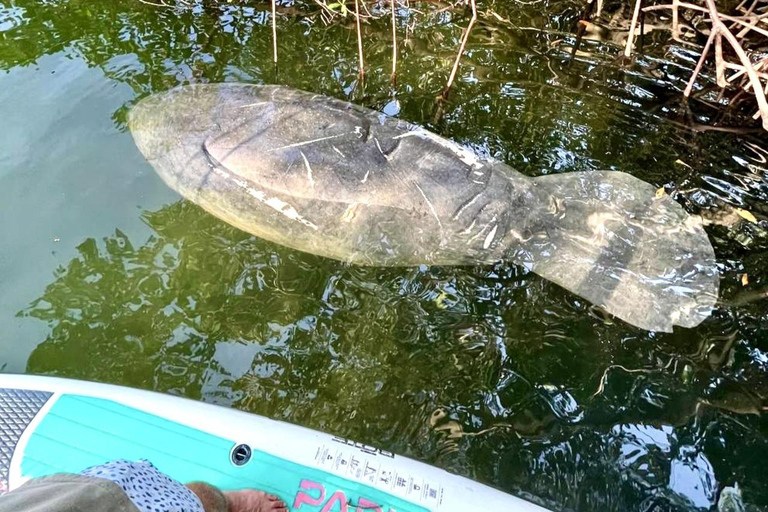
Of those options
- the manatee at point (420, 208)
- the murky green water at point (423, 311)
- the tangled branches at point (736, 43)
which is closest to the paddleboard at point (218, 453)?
the murky green water at point (423, 311)

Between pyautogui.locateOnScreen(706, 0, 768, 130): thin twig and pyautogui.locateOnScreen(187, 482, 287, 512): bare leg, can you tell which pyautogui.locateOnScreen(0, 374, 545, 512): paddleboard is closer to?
pyautogui.locateOnScreen(187, 482, 287, 512): bare leg

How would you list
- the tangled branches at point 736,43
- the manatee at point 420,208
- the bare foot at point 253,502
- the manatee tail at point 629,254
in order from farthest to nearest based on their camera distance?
1. the tangled branches at point 736,43
2. the manatee at point 420,208
3. the manatee tail at point 629,254
4. the bare foot at point 253,502

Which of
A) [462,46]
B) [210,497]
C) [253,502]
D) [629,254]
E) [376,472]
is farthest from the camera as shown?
[462,46]

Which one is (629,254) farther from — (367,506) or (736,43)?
(367,506)

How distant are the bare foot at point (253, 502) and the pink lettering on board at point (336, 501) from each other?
0.18 metres

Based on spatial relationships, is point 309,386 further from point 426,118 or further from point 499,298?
point 426,118

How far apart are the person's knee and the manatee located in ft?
5.30

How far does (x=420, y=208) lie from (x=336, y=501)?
174 centimetres

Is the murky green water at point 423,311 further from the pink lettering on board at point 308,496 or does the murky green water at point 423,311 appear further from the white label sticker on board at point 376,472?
the pink lettering on board at point 308,496

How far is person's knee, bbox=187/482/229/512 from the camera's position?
2189 mm

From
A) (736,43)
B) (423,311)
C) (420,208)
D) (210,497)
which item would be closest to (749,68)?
(736,43)

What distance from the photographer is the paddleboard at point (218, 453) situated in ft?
7.99

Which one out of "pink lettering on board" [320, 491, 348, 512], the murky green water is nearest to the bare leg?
"pink lettering on board" [320, 491, 348, 512]

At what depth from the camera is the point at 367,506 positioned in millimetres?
2406
